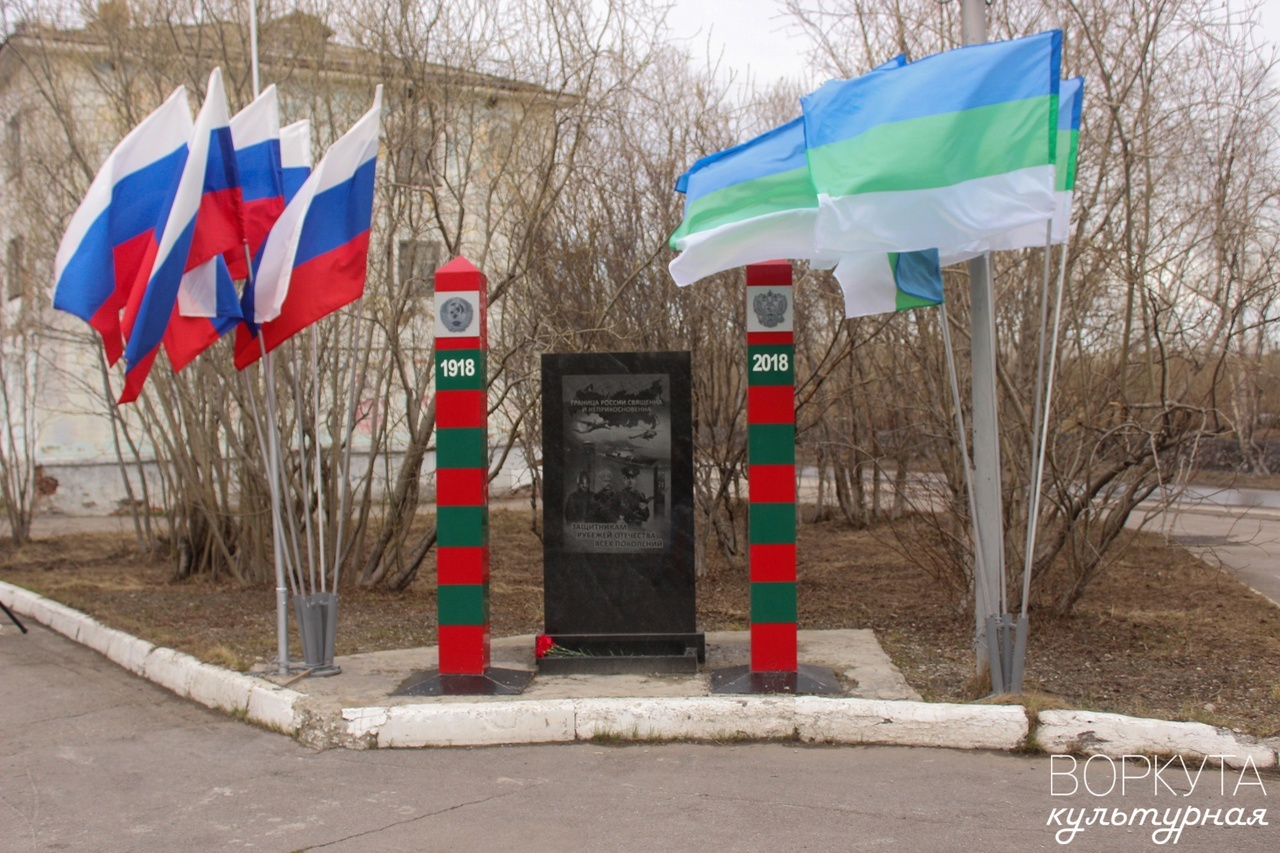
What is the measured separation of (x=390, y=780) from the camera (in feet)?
17.8

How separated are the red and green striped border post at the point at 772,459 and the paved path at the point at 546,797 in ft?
3.12

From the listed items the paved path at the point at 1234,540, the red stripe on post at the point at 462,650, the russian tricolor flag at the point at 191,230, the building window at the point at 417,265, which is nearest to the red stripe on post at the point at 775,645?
the red stripe on post at the point at 462,650

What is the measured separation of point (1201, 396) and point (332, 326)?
760 cm

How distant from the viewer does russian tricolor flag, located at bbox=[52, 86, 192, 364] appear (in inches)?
265

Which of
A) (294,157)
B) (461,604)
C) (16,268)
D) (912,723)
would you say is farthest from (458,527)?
(16,268)

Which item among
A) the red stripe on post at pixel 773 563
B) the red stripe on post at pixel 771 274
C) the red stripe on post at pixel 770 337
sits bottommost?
the red stripe on post at pixel 773 563

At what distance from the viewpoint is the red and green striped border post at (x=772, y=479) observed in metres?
6.69

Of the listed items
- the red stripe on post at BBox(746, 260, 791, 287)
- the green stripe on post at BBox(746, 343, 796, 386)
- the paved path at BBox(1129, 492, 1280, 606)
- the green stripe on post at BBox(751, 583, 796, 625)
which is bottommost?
the paved path at BBox(1129, 492, 1280, 606)

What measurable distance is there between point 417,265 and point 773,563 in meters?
6.00

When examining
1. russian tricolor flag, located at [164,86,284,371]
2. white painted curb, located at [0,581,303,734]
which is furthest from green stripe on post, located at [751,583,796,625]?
russian tricolor flag, located at [164,86,284,371]

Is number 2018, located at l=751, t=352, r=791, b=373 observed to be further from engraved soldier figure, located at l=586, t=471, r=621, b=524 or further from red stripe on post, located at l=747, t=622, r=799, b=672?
red stripe on post, located at l=747, t=622, r=799, b=672

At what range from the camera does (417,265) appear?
11.3m

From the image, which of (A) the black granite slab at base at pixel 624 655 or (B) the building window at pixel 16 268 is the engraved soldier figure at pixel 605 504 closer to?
(A) the black granite slab at base at pixel 624 655

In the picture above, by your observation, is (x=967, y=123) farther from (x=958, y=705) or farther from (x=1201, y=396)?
(x=1201, y=396)
